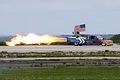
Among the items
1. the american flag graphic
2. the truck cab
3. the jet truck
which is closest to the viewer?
the truck cab

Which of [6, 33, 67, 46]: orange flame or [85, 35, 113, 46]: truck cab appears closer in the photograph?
[6, 33, 67, 46]: orange flame

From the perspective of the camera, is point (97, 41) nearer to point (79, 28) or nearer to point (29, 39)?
point (79, 28)

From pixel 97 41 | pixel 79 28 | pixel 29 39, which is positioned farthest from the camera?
pixel 79 28

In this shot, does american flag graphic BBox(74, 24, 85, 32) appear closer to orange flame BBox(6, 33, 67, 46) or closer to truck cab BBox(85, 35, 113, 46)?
truck cab BBox(85, 35, 113, 46)

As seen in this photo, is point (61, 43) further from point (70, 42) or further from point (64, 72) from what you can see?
point (64, 72)

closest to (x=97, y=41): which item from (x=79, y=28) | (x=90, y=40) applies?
(x=90, y=40)

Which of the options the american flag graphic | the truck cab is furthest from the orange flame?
the american flag graphic

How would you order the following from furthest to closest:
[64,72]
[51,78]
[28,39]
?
[28,39]
[64,72]
[51,78]

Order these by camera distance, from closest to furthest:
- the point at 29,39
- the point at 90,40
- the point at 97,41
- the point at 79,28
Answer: the point at 29,39 < the point at 97,41 < the point at 90,40 < the point at 79,28

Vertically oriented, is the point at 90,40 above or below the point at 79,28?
below

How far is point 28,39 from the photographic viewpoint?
68.9 meters

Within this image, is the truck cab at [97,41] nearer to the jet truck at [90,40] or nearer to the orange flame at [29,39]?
the jet truck at [90,40]

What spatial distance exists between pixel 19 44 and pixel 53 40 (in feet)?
18.9

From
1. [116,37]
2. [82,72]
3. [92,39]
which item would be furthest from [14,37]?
[82,72]
